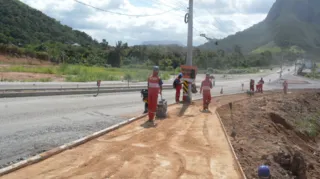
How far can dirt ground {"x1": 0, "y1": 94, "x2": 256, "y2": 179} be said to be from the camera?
7172 millimetres

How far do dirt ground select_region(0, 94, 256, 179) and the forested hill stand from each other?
7711 centimetres

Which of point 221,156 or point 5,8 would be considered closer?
point 221,156

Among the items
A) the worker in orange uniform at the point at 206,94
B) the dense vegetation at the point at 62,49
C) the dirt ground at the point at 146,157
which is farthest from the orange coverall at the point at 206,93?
the dense vegetation at the point at 62,49

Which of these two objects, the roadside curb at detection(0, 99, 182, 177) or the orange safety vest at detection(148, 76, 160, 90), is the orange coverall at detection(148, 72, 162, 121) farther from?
the roadside curb at detection(0, 99, 182, 177)

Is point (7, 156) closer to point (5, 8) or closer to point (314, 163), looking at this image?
point (314, 163)

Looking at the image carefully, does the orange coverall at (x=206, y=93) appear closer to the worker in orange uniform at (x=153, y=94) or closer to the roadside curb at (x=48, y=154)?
the worker in orange uniform at (x=153, y=94)

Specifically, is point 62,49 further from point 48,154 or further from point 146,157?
point 146,157

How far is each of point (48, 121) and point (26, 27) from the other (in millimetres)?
90291

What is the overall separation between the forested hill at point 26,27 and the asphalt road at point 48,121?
70.5 meters

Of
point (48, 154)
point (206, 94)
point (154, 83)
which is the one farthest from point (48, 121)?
point (206, 94)

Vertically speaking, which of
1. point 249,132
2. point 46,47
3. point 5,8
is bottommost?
point 249,132

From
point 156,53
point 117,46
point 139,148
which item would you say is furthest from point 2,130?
point 117,46

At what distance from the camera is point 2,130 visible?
1038 centimetres

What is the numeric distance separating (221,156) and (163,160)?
1.52 meters
